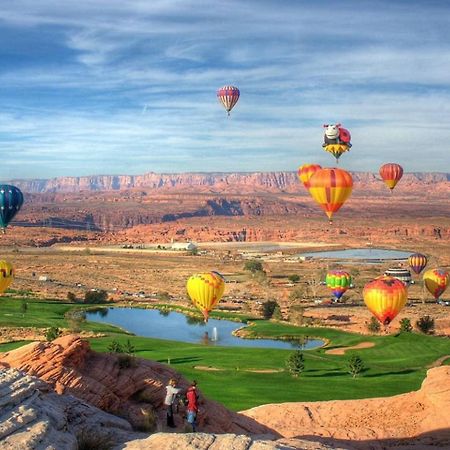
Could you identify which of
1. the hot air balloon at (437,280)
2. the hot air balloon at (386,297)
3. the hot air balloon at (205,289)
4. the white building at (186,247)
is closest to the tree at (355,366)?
the hot air balloon at (386,297)

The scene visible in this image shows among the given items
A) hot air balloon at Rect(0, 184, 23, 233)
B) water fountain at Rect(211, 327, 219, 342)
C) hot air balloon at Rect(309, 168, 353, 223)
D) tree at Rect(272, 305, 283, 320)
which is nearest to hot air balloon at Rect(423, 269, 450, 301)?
tree at Rect(272, 305, 283, 320)

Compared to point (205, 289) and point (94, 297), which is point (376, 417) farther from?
point (94, 297)

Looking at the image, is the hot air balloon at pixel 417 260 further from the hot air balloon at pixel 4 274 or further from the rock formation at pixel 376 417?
the rock formation at pixel 376 417

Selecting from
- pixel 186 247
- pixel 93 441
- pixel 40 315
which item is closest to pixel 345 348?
pixel 40 315

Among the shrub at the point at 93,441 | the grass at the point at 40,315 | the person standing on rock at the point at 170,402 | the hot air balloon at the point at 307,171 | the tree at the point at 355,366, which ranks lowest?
the grass at the point at 40,315

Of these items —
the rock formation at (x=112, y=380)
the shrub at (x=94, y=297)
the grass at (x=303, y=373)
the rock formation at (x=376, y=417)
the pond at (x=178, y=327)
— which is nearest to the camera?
the rock formation at (x=112, y=380)

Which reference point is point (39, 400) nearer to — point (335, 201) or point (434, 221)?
point (335, 201)

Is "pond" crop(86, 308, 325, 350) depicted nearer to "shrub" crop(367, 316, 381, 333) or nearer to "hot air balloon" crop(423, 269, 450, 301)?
"shrub" crop(367, 316, 381, 333)
